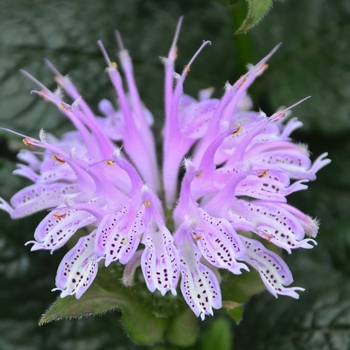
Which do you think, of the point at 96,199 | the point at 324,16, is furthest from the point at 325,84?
the point at 96,199

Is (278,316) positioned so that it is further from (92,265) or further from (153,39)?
(153,39)

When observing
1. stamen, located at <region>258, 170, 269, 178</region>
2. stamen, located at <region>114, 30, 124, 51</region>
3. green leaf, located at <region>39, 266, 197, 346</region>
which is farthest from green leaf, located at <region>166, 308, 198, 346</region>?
stamen, located at <region>114, 30, 124, 51</region>

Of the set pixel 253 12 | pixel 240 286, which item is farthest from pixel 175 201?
pixel 253 12

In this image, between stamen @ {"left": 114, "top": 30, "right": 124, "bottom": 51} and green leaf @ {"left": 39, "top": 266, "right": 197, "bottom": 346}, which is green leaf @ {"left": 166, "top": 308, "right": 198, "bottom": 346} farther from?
stamen @ {"left": 114, "top": 30, "right": 124, "bottom": 51}

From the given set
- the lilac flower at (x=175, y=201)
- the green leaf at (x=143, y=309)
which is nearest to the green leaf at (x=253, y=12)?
the lilac flower at (x=175, y=201)

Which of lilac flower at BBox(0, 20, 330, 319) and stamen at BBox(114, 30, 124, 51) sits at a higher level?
stamen at BBox(114, 30, 124, 51)
